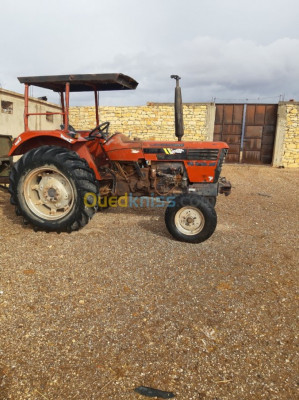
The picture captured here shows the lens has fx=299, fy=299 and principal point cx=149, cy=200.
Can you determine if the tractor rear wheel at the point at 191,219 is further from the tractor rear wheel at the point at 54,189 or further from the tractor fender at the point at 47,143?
the tractor fender at the point at 47,143

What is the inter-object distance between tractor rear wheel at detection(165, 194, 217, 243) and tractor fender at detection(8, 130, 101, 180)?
1.32 metres

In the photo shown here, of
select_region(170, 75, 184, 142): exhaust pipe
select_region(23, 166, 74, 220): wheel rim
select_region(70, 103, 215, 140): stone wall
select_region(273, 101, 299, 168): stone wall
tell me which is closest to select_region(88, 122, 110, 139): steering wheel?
select_region(23, 166, 74, 220): wheel rim

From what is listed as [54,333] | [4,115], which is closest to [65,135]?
[54,333]

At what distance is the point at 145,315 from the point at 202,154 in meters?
2.63

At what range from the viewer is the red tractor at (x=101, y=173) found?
3943mm

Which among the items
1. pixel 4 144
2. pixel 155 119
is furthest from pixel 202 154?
pixel 155 119

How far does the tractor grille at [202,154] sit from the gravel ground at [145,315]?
45.6 inches

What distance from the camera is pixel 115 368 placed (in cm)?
182

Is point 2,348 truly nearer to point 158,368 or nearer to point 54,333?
point 54,333

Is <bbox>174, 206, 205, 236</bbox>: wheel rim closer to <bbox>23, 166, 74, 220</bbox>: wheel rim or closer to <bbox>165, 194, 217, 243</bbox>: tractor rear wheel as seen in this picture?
<bbox>165, 194, 217, 243</bbox>: tractor rear wheel

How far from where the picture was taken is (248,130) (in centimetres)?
1353

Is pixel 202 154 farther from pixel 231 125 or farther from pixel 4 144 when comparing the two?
pixel 231 125

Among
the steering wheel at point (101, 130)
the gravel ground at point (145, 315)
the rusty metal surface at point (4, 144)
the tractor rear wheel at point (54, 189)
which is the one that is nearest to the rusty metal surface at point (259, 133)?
the gravel ground at point (145, 315)

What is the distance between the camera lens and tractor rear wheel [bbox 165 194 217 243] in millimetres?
3811
